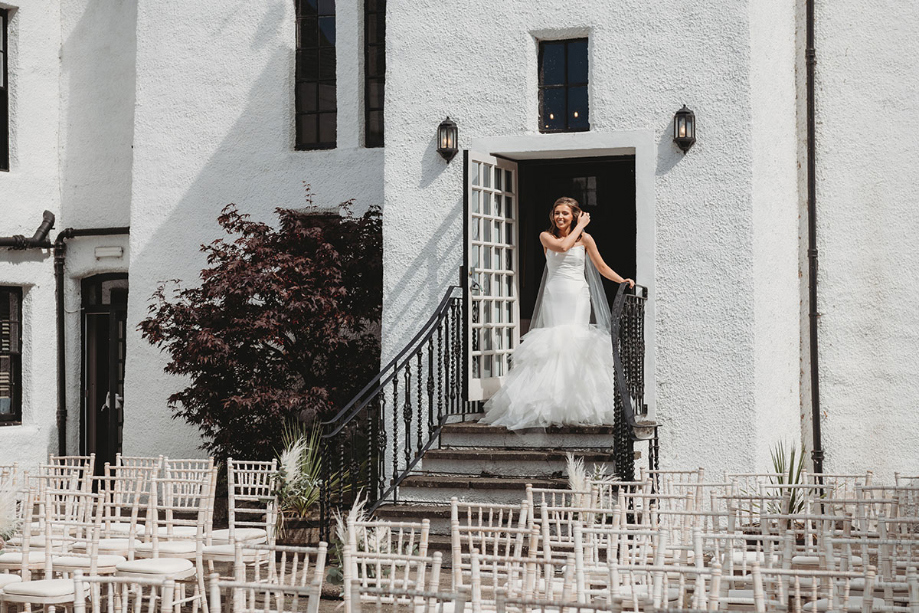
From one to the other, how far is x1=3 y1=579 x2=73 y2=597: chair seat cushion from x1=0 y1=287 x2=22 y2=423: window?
6.81m

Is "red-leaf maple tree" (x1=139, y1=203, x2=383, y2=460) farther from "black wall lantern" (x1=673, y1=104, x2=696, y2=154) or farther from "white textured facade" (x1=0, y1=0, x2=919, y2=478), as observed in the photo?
"black wall lantern" (x1=673, y1=104, x2=696, y2=154)

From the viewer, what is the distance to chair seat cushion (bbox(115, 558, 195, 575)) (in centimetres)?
645

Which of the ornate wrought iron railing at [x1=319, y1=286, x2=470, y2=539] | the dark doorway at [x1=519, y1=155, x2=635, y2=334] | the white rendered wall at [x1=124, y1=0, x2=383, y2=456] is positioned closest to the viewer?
the ornate wrought iron railing at [x1=319, y1=286, x2=470, y2=539]

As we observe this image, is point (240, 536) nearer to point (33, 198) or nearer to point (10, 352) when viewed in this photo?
point (10, 352)

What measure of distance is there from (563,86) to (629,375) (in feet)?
8.89

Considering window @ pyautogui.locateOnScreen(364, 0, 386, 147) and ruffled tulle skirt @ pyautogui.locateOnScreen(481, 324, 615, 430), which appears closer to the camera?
ruffled tulle skirt @ pyautogui.locateOnScreen(481, 324, 615, 430)

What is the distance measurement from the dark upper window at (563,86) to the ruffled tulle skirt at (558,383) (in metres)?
1.85

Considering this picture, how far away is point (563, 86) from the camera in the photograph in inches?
397

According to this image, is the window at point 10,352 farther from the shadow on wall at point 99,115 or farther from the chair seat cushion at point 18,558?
the chair seat cushion at point 18,558

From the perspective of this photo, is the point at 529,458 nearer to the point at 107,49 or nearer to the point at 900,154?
the point at 900,154

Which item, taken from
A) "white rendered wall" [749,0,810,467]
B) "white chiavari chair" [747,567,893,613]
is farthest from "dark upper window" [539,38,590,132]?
A: "white chiavari chair" [747,567,893,613]

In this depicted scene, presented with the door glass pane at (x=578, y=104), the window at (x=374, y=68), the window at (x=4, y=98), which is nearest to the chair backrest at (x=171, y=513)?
the door glass pane at (x=578, y=104)

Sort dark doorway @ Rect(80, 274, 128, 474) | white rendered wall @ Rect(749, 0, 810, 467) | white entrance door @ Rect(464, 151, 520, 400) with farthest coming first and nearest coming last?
dark doorway @ Rect(80, 274, 128, 474) < white entrance door @ Rect(464, 151, 520, 400) < white rendered wall @ Rect(749, 0, 810, 467)

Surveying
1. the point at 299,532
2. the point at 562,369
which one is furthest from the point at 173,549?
the point at 562,369
